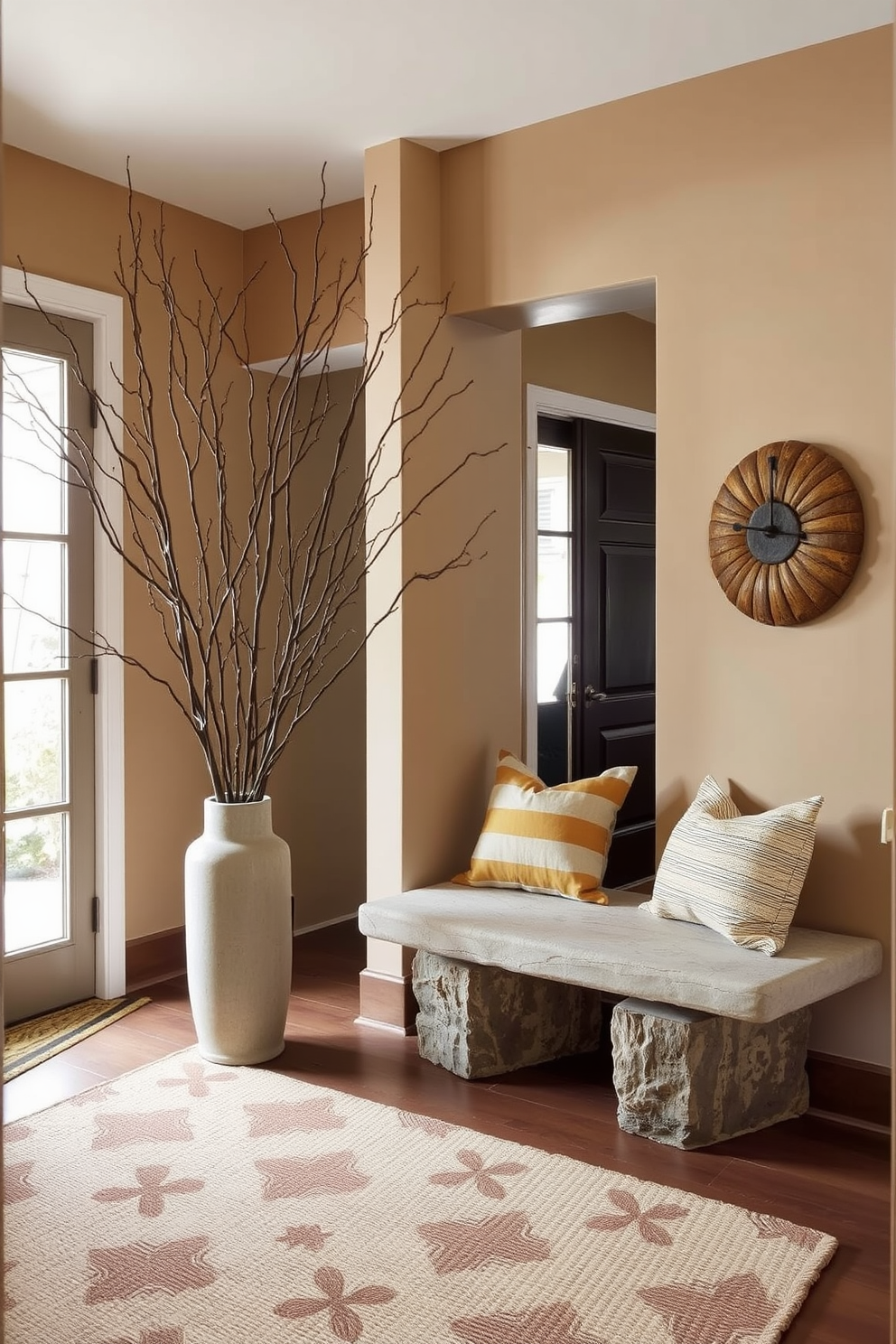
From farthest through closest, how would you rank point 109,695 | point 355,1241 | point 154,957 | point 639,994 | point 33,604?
point 154,957, point 109,695, point 33,604, point 639,994, point 355,1241

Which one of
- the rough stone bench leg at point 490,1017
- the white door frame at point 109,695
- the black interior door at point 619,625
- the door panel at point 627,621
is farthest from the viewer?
the door panel at point 627,621

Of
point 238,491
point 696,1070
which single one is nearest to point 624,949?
point 696,1070

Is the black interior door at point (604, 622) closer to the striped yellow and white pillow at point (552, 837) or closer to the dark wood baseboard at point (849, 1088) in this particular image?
the striped yellow and white pillow at point (552, 837)

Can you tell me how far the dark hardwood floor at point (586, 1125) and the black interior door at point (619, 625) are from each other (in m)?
1.65

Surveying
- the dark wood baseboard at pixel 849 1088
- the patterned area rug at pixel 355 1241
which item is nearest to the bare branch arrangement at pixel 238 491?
the patterned area rug at pixel 355 1241

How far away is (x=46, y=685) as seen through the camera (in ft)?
12.4

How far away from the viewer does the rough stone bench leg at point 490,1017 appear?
125 inches

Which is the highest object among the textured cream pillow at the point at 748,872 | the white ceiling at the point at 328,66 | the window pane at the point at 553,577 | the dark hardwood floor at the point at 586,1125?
the white ceiling at the point at 328,66

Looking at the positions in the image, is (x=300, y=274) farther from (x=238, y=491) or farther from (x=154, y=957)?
(x=154, y=957)

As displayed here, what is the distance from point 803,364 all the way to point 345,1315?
2.40m

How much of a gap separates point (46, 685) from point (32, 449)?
745 mm

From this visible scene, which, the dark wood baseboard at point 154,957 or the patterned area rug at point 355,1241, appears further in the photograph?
the dark wood baseboard at point 154,957

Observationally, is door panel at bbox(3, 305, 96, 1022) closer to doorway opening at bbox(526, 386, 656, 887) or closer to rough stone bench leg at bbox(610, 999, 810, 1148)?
doorway opening at bbox(526, 386, 656, 887)

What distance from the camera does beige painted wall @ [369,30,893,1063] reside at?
291 centimetres
